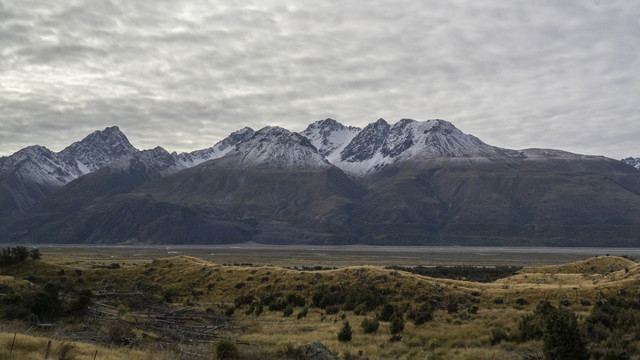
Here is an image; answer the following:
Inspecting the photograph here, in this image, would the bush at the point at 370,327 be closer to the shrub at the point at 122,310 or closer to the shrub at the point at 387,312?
the shrub at the point at 387,312

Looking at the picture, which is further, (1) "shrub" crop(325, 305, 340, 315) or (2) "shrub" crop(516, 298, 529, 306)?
(1) "shrub" crop(325, 305, 340, 315)

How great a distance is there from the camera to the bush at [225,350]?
70.8ft

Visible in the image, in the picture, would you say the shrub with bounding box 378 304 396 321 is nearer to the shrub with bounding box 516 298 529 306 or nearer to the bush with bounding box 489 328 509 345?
the bush with bounding box 489 328 509 345

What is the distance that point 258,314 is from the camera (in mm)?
38312

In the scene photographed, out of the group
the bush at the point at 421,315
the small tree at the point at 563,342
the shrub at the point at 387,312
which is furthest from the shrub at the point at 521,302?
Answer: the small tree at the point at 563,342

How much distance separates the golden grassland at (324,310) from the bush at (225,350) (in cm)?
71

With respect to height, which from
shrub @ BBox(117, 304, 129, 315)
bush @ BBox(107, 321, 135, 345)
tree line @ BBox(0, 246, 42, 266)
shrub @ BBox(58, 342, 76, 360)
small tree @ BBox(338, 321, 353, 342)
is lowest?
small tree @ BBox(338, 321, 353, 342)

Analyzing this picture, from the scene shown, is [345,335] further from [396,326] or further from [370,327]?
[396,326]

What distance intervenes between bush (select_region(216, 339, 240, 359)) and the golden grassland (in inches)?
28.0

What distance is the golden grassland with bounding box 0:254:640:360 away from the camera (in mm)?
24969

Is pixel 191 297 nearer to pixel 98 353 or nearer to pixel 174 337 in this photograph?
pixel 174 337

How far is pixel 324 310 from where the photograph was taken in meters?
39.4

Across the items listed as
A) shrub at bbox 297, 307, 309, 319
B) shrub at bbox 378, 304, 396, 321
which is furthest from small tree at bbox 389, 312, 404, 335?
shrub at bbox 297, 307, 309, 319

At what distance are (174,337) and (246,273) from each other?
80.6 ft
